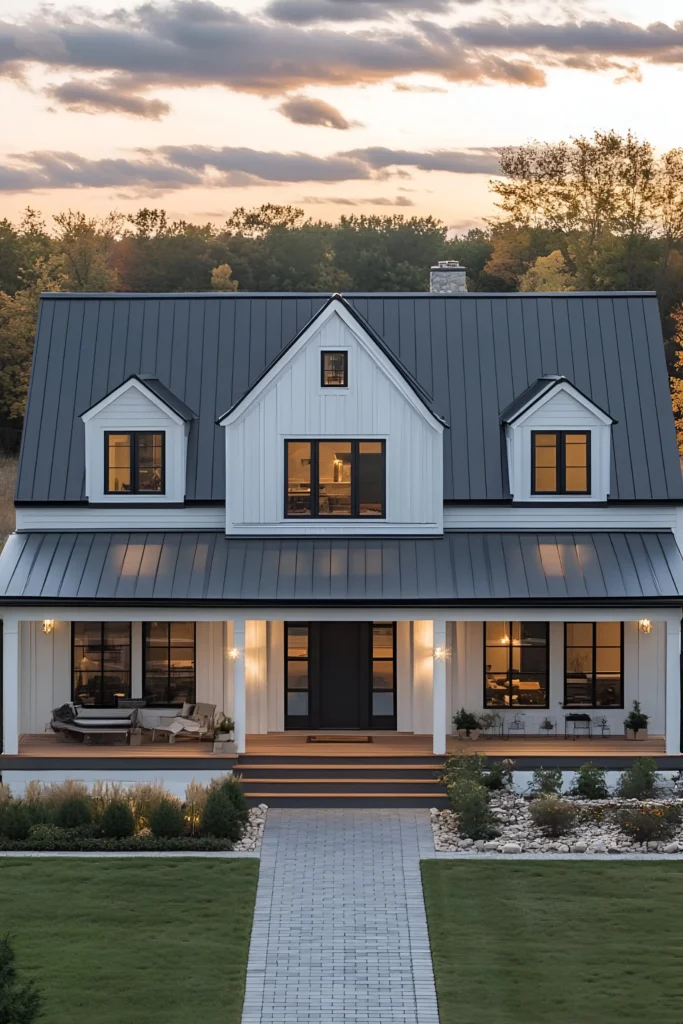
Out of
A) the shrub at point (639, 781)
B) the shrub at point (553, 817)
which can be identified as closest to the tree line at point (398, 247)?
the shrub at point (639, 781)

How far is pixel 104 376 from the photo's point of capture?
28.9 m

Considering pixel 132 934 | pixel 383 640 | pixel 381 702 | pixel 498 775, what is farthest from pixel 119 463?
pixel 132 934

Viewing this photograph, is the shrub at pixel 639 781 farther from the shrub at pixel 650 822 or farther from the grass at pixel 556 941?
the grass at pixel 556 941

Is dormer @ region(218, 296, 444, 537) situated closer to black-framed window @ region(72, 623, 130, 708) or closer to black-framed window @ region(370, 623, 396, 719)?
black-framed window @ region(370, 623, 396, 719)

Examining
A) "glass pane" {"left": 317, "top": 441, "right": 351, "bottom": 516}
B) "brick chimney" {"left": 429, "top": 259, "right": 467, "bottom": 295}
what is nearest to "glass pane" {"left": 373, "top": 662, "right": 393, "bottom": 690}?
"glass pane" {"left": 317, "top": 441, "right": 351, "bottom": 516}

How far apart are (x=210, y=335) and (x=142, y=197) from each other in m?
52.4

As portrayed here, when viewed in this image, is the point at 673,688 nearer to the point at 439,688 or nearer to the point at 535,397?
the point at 439,688

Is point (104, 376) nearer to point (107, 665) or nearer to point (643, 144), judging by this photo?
point (107, 665)

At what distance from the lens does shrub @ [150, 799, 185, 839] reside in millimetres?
22141

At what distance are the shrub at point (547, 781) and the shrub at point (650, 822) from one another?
1.59 metres

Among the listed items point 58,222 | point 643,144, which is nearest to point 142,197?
point 58,222

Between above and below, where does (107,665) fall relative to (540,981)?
above

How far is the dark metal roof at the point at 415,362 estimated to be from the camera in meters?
27.8

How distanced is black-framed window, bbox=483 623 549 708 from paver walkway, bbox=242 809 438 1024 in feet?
12.7
